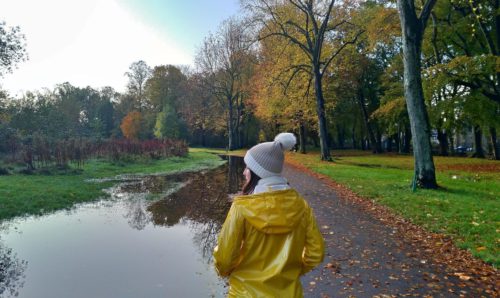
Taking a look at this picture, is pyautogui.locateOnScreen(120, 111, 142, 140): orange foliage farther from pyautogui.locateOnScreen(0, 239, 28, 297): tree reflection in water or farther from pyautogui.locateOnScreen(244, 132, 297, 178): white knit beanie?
pyautogui.locateOnScreen(244, 132, 297, 178): white knit beanie

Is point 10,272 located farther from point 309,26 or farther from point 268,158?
point 309,26

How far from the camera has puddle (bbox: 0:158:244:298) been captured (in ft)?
17.1

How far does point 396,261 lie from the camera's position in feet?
19.9

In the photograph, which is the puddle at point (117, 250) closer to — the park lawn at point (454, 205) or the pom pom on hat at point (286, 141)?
the pom pom on hat at point (286, 141)

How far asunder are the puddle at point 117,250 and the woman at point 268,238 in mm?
2703

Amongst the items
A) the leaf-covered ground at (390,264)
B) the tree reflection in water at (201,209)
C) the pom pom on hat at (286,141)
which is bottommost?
the leaf-covered ground at (390,264)

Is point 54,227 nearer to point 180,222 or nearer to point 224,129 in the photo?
point 180,222

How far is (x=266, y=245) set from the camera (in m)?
2.50

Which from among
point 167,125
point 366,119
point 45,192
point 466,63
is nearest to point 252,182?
point 45,192

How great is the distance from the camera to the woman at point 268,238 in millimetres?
2418

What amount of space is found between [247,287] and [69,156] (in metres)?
19.3

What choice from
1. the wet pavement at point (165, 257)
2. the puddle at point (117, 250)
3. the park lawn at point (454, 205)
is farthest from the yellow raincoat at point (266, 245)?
the park lawn at point (454, 205)

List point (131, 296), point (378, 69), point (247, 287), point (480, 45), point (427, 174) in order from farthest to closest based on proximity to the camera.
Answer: point (378, 69) → point (480, 45) → point (427, 174) → point (131, 296) → point (247, 287)

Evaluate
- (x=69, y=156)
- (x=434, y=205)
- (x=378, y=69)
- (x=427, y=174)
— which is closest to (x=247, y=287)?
(x=434, y=205)
